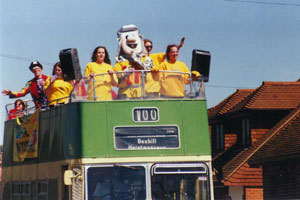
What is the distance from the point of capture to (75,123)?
47.0ft

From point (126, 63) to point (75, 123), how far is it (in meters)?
1.87

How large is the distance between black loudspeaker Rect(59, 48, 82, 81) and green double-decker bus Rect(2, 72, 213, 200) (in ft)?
1.92

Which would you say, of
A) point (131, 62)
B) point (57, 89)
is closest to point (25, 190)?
point (57, 89)

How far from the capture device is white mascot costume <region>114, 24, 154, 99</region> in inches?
584

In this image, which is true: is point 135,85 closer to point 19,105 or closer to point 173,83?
point 173,83

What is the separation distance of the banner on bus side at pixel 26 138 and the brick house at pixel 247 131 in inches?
752

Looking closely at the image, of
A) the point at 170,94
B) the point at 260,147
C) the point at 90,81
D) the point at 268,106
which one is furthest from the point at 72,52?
the point at 268,106

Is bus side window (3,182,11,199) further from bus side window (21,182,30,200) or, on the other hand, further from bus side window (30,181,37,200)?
bus side window (30,181,37,200)

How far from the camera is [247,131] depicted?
39375 mm

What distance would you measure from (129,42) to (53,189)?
3.10 metres

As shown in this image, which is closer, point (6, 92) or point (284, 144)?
point (6, 92)

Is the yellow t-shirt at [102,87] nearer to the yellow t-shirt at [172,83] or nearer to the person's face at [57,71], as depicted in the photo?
the yellow t-shirt at [172,83]

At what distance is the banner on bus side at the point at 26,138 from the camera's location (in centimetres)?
1658

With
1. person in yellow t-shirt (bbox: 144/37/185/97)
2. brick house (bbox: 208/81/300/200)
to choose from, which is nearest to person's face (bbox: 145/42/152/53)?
person in yellow t-shirt (bbox: 144/37/185/97)
